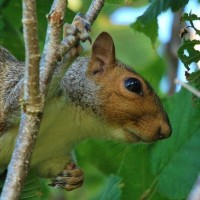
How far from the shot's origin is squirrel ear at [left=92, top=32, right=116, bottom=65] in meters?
4.95

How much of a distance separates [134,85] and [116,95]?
0.14m

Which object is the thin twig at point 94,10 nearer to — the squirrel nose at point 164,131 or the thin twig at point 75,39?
the thin twig at point 75,39

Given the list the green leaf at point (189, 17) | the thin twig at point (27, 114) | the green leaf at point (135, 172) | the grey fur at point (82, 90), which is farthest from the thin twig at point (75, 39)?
the green leaf at point (135, 172)

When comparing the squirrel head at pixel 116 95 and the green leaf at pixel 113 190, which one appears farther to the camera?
the green leaf at pixel 113 190

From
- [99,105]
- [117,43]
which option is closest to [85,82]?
[99,105]

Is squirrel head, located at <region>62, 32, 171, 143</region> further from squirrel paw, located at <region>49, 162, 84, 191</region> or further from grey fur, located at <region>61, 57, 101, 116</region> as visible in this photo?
squirrel paw, located at <region>49, 162, 84, 191</region>

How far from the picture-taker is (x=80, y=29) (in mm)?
4102

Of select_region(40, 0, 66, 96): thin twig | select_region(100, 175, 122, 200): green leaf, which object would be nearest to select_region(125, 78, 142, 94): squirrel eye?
select_region(100, 175, 122, 200): green leaf

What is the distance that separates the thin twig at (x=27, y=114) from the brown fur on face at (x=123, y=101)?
4.55 feet

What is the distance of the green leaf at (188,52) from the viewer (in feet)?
15.4

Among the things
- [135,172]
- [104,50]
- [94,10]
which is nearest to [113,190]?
[135,172]

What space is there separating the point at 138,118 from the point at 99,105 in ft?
0.96

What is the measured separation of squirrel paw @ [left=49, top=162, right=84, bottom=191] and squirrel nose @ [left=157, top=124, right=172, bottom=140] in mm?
626

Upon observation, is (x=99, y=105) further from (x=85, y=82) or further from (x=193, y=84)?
(x=193, y=84)
